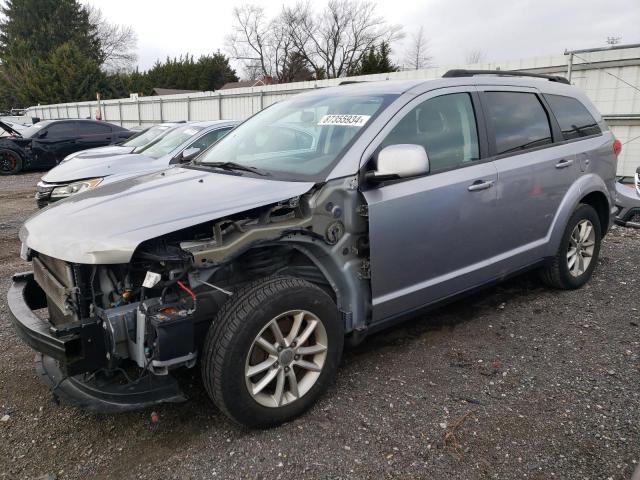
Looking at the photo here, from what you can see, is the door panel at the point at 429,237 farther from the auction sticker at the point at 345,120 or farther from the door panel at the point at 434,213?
the auction sticker at the point at 345,120

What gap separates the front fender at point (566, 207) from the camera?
4.11 metres

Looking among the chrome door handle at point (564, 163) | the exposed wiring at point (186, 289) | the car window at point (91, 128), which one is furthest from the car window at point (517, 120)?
the car window at point (91, 128)

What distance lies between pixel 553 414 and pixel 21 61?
188 ft

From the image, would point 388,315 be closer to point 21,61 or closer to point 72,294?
point 72,294

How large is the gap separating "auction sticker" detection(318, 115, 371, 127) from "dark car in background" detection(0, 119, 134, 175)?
1331 centimetres

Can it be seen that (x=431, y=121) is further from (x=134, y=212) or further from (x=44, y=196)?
(x=44, y=196)

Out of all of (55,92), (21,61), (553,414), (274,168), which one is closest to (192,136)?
(274,168)

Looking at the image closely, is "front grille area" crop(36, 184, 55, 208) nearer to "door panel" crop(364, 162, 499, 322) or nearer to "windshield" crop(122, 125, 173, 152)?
"windshield" crop(122, 125, 173, 152)

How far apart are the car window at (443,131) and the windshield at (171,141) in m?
5.39

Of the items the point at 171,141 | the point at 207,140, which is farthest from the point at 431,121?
the point at 171,141

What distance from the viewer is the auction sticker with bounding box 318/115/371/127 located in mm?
3093

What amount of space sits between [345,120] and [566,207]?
214cm

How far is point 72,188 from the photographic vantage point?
6.88m

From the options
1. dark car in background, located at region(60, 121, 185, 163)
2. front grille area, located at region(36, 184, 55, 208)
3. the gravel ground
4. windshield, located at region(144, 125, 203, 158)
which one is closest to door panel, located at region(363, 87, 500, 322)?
the gravel ground
